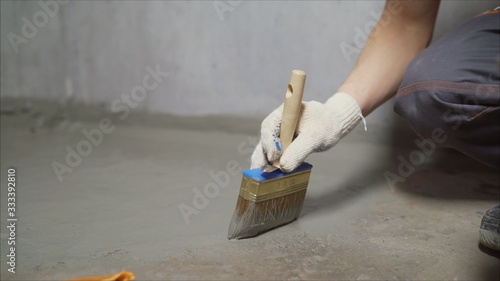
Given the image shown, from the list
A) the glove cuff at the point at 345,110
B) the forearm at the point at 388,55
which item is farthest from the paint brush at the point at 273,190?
the forearm at the point at 388,55

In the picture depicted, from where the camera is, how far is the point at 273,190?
1.18 meters

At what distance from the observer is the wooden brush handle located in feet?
3.67

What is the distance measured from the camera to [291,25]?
1.86 meters

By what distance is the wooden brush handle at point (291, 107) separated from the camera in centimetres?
112

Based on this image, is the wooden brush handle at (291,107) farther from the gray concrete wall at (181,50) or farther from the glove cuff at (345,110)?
the gray concrete wall at (181,50)

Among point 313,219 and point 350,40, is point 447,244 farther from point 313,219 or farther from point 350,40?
point 350,40

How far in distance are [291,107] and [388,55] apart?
435mm

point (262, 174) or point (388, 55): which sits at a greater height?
point (388, 55)

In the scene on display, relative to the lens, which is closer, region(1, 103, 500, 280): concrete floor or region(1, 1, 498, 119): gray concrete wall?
region(1, 103, 500, 280): concrete floor

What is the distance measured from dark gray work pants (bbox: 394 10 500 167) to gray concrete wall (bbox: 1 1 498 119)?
1.74 feet

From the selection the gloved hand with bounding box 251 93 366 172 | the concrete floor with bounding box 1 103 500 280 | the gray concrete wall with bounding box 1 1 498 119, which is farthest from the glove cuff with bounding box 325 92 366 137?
the gray concrete wall with bounding box 1 1 498 119

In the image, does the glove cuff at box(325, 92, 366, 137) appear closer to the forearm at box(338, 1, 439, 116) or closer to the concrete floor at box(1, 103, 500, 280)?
the forearm at box(338, 1, 439, 116)

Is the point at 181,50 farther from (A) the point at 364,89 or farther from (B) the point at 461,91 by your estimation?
(B) the point at 461,91

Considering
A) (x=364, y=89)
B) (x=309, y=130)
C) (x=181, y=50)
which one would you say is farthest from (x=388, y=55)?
(x=181, y=50)
